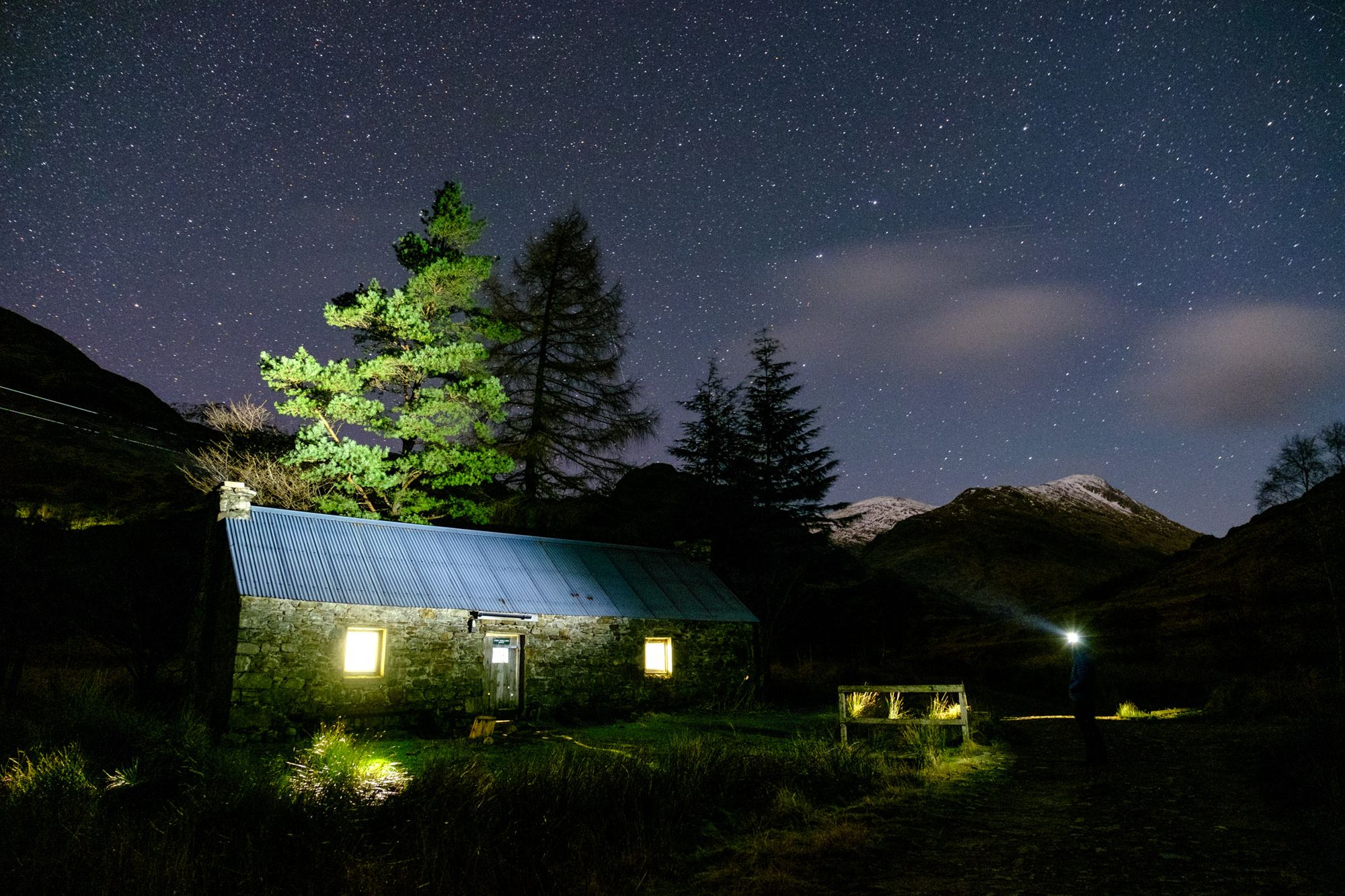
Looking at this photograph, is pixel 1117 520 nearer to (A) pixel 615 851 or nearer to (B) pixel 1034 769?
(B) pixel 1034 769

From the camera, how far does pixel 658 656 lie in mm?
21422

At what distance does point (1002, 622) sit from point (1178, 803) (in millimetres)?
45976

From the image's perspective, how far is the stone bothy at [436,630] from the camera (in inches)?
604

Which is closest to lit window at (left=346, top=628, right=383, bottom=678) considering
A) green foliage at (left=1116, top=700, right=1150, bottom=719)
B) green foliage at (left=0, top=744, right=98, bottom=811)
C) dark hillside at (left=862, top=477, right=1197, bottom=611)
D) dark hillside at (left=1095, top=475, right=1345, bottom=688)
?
green foliage at (left=0, top=744, right=98, bottom=811)

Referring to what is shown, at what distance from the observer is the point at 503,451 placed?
1063 inches

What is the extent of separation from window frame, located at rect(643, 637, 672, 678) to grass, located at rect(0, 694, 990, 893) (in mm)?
10443

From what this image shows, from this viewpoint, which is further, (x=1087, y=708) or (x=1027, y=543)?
(x=1027, y=543)

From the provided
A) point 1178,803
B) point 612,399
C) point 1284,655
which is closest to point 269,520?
point 612,399

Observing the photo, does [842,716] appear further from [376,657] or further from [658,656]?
[376,657]

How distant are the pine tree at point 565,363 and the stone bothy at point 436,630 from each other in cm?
566

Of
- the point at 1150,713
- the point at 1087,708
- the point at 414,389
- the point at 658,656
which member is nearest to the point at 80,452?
the point at 414,389

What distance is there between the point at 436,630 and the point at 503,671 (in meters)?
2.09

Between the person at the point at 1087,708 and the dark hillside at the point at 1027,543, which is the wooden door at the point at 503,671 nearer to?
the person at the point at 1087,708

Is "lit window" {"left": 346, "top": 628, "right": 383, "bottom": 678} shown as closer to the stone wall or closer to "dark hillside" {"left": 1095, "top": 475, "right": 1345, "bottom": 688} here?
the stone wall
